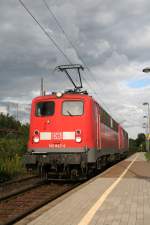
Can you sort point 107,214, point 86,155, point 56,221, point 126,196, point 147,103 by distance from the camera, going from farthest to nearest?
point 147,103
point 86,155
point 126,196
point 107,214
point 56,221

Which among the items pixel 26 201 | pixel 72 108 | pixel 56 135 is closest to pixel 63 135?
pixel 56 135

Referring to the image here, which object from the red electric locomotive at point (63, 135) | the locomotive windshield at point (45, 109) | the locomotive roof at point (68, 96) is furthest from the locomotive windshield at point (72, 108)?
the locomotive windshield at point (45, 109)

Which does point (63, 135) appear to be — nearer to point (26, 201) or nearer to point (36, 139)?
point (36, 139)

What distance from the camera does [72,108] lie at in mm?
15344

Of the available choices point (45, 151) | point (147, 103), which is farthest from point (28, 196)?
point (147, 103)

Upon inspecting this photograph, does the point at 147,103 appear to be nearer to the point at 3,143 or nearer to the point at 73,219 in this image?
the point at 3,143

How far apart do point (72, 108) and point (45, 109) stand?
1.04 meters

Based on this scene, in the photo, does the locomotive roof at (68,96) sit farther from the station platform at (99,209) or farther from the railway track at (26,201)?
the station platform at (99,209)

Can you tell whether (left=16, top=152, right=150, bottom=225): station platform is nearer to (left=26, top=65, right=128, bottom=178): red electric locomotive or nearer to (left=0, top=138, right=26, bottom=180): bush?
(left=26, top=65, right=128, bottom=178): red electric locomotive

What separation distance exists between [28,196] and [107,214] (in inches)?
192

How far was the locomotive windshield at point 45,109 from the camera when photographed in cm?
1550

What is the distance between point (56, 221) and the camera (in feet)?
23.4

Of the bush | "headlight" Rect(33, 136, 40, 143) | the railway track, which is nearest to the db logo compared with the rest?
"headlight" Rect(33, 136, 40, 143)

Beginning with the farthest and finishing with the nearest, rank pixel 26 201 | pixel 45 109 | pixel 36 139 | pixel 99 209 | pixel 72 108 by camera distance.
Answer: pixel 45 109 < pixel 72 108 < pixel 36 139 < pixel 26 201 < pixel 99 209
